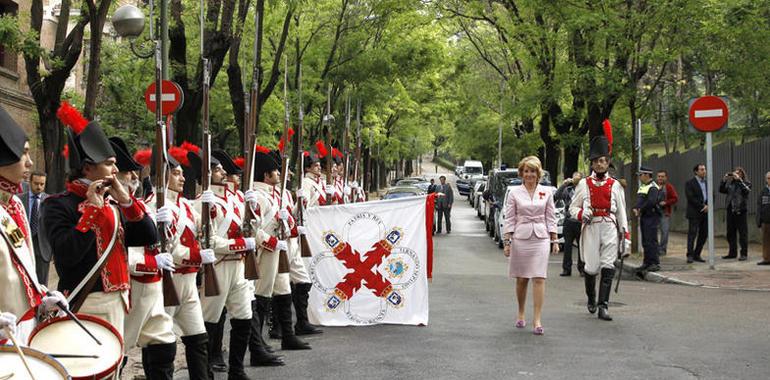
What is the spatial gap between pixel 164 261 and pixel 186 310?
67cm

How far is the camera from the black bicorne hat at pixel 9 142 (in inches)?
182

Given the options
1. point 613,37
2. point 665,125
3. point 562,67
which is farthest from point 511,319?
point 665,125

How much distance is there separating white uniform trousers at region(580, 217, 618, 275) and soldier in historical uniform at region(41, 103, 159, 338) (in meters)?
6.81

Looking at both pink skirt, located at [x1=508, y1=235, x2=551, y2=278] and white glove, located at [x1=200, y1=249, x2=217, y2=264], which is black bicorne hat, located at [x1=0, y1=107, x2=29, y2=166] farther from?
pink skirt, located at [x1=508, y1=235, x2=551, y2=278]

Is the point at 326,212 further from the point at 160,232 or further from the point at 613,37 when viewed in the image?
the point at 613,37

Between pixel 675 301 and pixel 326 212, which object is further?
pixel 675 301

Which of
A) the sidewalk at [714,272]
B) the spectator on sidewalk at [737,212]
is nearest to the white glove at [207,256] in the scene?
the sidewalk at [714,272]

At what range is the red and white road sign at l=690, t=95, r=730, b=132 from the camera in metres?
17.5

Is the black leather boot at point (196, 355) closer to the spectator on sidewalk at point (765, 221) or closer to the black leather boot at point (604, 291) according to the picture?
the black leather boot at point (604, 291)

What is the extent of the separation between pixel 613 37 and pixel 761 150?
5.70m

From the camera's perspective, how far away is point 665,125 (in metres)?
41.3

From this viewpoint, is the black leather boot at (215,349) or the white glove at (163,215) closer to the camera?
the white glove at (163,215)

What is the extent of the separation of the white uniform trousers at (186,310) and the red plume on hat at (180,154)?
116 centimetres

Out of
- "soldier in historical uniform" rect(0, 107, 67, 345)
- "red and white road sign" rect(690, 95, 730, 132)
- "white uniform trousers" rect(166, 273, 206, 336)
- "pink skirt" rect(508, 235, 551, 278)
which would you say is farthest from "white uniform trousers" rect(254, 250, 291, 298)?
"red and white road sign" rect(690, 95, 730, 132)
